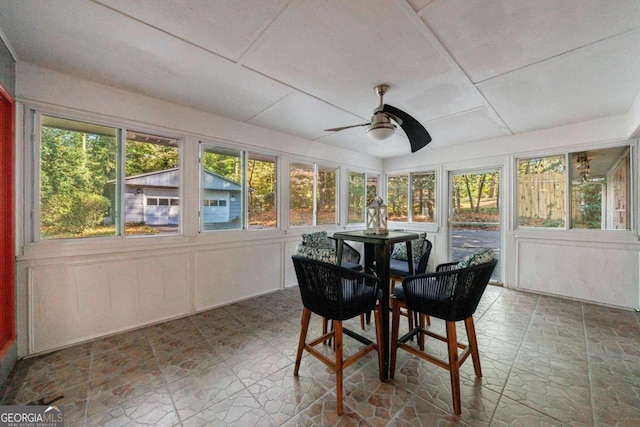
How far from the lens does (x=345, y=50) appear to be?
1.94m

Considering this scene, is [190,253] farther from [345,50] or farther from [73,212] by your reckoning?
[345,50]

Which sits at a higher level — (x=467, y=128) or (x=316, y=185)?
(x=467, y=128)

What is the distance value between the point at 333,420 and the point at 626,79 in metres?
3.77

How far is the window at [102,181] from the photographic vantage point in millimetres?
2346

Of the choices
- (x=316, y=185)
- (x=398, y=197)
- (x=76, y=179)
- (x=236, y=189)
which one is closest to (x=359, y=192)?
(x=398, y=197)

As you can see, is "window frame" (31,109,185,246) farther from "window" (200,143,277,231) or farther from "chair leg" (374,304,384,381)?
"chair leg" (374,304,384,381)

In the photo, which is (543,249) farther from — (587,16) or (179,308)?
(179,308)

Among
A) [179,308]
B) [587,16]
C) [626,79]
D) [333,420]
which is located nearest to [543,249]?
[626,79]

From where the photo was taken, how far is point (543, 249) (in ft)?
12.7

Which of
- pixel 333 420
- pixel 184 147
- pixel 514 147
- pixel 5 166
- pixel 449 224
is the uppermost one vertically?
pixel 514 147

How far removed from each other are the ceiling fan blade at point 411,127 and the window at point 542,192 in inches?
102

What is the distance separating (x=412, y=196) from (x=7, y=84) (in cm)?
567

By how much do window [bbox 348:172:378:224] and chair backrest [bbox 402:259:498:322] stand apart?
138 inches

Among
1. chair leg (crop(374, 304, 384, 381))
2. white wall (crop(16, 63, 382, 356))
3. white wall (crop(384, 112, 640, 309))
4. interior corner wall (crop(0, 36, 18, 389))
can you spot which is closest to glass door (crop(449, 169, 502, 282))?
white wall (crop(384, 112, 640, 309))
